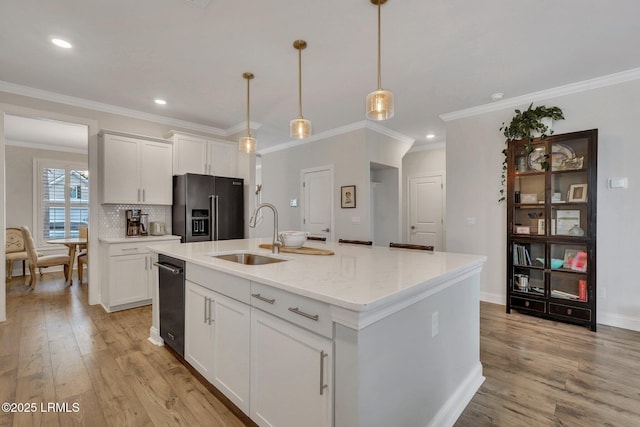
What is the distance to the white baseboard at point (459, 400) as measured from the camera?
1.60m

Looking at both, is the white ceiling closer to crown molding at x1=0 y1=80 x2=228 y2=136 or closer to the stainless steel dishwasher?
crown molding at x1=0 y1=80 x2=228 y2=136

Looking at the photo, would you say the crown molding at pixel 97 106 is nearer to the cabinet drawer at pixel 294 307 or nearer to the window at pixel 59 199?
the window at pixel 59 199

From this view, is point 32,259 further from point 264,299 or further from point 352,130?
point 352,130

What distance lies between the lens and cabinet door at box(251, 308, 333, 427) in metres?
1.21

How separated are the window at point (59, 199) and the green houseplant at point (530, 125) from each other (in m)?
7.32

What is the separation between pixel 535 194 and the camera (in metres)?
3.46

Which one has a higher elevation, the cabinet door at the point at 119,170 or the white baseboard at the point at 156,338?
the cabinet door at the point at 119,170

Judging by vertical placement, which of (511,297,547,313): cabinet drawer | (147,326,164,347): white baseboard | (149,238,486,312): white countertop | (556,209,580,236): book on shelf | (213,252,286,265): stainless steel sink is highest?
(556,209,580,236): book on shelf

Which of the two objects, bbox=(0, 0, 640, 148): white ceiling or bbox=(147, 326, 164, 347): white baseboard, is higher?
bbox=(0, 0, 640, 148): white ceiling

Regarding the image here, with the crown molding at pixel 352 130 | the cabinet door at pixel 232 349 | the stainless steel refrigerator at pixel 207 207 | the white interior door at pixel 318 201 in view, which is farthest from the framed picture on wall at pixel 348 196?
the cabinet door at pixel 232 349

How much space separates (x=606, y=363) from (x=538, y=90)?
279 cm

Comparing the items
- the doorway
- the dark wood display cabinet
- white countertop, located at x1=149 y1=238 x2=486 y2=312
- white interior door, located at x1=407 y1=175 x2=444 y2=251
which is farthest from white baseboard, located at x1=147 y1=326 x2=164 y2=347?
white interior door, located at x1=407 y1=175 x2=444 y2=251

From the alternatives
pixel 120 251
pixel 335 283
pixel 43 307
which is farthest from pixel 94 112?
pixel 335 283

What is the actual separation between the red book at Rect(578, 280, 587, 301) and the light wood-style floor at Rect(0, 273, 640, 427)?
1.04 feet
